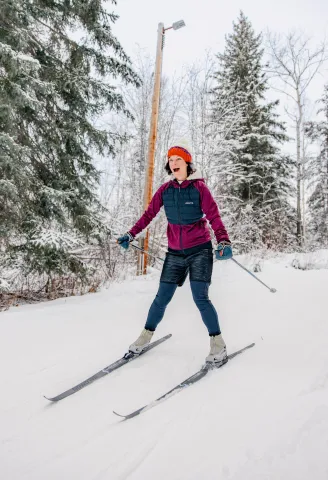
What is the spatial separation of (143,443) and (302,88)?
2025 centimetres

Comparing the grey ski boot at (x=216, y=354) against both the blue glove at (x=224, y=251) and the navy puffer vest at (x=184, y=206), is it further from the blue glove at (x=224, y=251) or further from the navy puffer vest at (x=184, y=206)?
the navy puffer vest at (x=184, y=206)

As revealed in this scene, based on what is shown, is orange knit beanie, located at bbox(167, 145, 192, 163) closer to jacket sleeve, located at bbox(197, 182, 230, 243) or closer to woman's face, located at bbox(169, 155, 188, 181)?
woman's face, located at bbox(169, 155, 188, 181)

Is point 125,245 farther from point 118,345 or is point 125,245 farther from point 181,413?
point 181,413

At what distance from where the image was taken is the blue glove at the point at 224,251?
9.14ft

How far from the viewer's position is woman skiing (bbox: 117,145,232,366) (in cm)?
289

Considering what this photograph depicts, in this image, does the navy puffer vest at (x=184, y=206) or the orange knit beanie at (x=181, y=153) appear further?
the orange knit beanie at (x=181, y=153)

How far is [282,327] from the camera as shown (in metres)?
3.80

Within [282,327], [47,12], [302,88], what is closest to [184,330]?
[282,327]

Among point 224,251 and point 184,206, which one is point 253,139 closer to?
point 184,206

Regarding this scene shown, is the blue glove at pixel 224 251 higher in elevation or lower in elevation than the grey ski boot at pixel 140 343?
higher

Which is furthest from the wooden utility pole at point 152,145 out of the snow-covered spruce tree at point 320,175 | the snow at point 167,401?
the snow-covered spruce tree at point 320,175

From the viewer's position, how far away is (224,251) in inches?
110

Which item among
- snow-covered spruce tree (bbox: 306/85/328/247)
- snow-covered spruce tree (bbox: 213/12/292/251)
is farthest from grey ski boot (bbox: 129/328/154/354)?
snow-covered spruce tree (bbox: 306/85/328/247)

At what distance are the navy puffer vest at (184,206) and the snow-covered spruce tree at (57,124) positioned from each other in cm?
261
